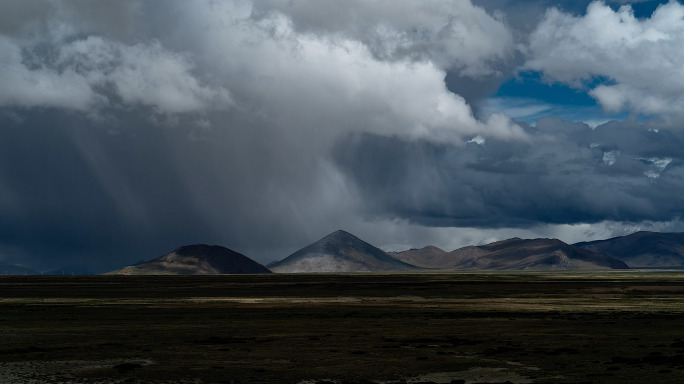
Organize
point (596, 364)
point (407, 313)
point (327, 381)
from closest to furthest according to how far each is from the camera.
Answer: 1. point (327, 381)
2. point (596, 364)
3. point (407, 313)

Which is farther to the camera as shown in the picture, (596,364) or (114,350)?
(114,350)

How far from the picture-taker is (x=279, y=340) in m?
54.3

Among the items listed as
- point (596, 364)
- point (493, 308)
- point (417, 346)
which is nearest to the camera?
point (596, 364)

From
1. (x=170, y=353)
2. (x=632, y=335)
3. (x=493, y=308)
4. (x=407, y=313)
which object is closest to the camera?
(x=170, y=353)

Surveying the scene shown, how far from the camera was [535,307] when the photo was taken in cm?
→ 9294

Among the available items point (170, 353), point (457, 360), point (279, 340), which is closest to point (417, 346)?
point (457, 360)

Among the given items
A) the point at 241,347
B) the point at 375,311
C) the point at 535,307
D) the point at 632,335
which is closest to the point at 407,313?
the point at 375,311

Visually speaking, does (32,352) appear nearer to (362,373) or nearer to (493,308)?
(362,373)

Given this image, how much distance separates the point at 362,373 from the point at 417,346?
12.4m

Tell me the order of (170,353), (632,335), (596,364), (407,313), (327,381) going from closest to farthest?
(327,381) → (596,364) → (170,353) → (632,335) → (407,313)

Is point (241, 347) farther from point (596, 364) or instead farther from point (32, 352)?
point (596, 364)

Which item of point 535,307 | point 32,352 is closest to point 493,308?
point 535,307

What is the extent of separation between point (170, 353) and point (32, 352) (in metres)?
10.3

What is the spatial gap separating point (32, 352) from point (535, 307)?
6705 cm
